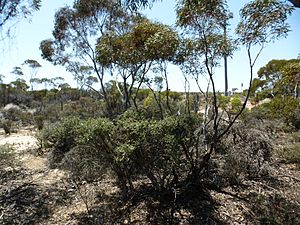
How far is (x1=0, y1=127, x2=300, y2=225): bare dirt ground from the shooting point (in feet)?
17.0

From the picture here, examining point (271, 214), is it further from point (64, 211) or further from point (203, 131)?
point (64, 211)

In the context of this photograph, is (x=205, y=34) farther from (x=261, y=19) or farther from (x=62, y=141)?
(x=62, y=141)

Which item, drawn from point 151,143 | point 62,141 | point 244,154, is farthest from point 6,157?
point 244,154

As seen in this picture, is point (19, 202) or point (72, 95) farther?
point (72, 95)

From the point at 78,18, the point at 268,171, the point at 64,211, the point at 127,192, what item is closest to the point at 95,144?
the point at 127,192

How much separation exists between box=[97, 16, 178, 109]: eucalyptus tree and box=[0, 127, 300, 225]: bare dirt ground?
2387mm

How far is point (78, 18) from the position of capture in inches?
452

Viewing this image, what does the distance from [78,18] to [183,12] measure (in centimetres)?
719

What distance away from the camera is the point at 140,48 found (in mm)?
6711

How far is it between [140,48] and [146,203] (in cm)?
337

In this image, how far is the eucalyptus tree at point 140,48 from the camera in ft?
18.2

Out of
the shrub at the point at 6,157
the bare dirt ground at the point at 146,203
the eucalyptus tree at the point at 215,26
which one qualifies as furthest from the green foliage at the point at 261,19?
the shrub at the point at 6,157

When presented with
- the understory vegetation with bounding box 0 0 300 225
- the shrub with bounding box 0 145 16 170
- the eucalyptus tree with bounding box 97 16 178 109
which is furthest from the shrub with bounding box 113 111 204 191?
the shrub with bounding box 0 145 16 170

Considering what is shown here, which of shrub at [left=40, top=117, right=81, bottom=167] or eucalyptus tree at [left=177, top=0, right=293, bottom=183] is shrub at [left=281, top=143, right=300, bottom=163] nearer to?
eucalyptus tree at [left=177, top=0, right=293, bottom=183]
